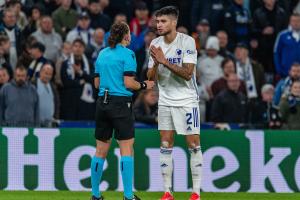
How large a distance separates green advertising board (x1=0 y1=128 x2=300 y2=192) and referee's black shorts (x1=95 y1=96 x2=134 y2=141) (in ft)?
11.6

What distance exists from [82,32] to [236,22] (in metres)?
3.22

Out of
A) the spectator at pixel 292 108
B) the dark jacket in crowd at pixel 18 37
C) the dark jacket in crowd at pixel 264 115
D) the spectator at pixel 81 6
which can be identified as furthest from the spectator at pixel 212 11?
the spectator at pixel 292 108

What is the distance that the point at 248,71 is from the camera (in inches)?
792

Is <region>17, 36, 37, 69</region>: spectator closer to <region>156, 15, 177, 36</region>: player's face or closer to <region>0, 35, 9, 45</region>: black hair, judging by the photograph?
<region>0, 35, 9, 45</region>: black hair

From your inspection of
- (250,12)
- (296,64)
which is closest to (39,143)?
(296,64)

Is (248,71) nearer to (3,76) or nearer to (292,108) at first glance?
(292,108)

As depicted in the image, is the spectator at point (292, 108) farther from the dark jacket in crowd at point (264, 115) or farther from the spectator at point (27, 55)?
the spectator at point (27, 55)

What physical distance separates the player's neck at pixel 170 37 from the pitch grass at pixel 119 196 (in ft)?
8.02

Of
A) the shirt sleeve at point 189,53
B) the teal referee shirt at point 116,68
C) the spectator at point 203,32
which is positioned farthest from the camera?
the spectator at point 203,32

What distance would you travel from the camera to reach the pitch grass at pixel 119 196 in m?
14.4

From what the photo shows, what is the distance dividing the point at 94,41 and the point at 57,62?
4.31ft

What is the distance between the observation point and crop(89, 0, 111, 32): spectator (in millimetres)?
20844

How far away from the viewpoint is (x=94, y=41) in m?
20.1

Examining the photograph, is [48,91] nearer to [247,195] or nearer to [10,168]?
[10,168]
